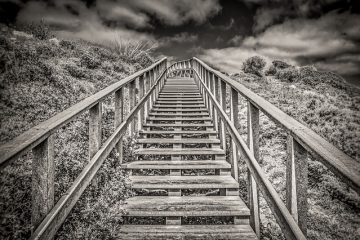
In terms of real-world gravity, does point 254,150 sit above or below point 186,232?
above

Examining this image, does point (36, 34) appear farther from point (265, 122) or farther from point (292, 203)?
point (292, 203)

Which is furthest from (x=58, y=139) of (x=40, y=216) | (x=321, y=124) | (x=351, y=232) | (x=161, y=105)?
(x=321, y=124)

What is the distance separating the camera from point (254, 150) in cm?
307

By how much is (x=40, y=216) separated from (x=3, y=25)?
9742mm

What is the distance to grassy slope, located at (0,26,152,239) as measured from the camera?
3033mm

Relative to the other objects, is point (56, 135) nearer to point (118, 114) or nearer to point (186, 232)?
point (118, 114)

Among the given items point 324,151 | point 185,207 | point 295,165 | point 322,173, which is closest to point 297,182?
point 295,165

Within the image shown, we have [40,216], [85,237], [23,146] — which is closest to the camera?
[23,146]

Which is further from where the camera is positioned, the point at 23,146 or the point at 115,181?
the point at 115,181

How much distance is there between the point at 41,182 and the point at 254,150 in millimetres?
2220

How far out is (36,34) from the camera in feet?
39.3

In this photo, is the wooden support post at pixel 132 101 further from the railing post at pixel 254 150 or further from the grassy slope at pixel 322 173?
the railing post at pixel 254 150

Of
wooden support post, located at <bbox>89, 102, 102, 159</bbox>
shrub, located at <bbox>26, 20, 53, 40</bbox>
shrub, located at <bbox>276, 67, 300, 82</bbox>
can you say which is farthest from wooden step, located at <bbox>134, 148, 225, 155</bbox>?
shrub, located at <bbox>276, 67, 300, 82</bbox>

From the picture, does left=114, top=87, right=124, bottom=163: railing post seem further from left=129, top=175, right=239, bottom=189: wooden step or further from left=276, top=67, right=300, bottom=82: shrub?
left=276, top=67, right=300, bottom=82: shrub
